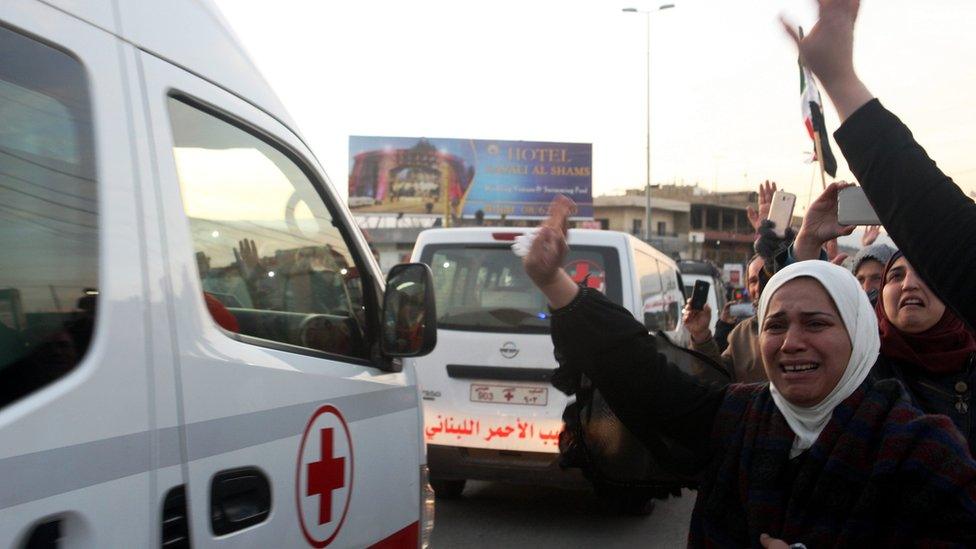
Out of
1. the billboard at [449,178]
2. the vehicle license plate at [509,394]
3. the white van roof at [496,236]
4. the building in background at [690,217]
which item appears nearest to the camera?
the vehicle license plate at [509,394]

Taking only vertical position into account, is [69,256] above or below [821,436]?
above

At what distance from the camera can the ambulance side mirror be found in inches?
113

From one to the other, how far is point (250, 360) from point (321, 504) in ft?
1.39

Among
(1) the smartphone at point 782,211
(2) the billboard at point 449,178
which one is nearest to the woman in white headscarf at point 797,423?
(1) the smartphone at point 782,211

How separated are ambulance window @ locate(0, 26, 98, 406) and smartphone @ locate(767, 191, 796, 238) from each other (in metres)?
2.41

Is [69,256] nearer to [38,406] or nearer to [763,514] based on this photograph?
[38,406]

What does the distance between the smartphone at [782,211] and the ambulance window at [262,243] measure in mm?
1482

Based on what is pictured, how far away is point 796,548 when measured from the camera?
1873mm

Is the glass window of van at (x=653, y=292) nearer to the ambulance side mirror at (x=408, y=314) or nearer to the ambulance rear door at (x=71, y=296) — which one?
the ambulance side mirror at (x=408, y=314)

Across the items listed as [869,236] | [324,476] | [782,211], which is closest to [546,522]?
[869,236]

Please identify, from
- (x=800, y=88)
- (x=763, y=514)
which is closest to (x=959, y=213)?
(x=763, y=514)

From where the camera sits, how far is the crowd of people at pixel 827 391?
1.54m

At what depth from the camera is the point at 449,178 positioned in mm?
45250

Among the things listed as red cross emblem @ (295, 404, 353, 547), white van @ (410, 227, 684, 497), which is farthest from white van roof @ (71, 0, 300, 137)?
white van @ (410, 227, 684, 497)
